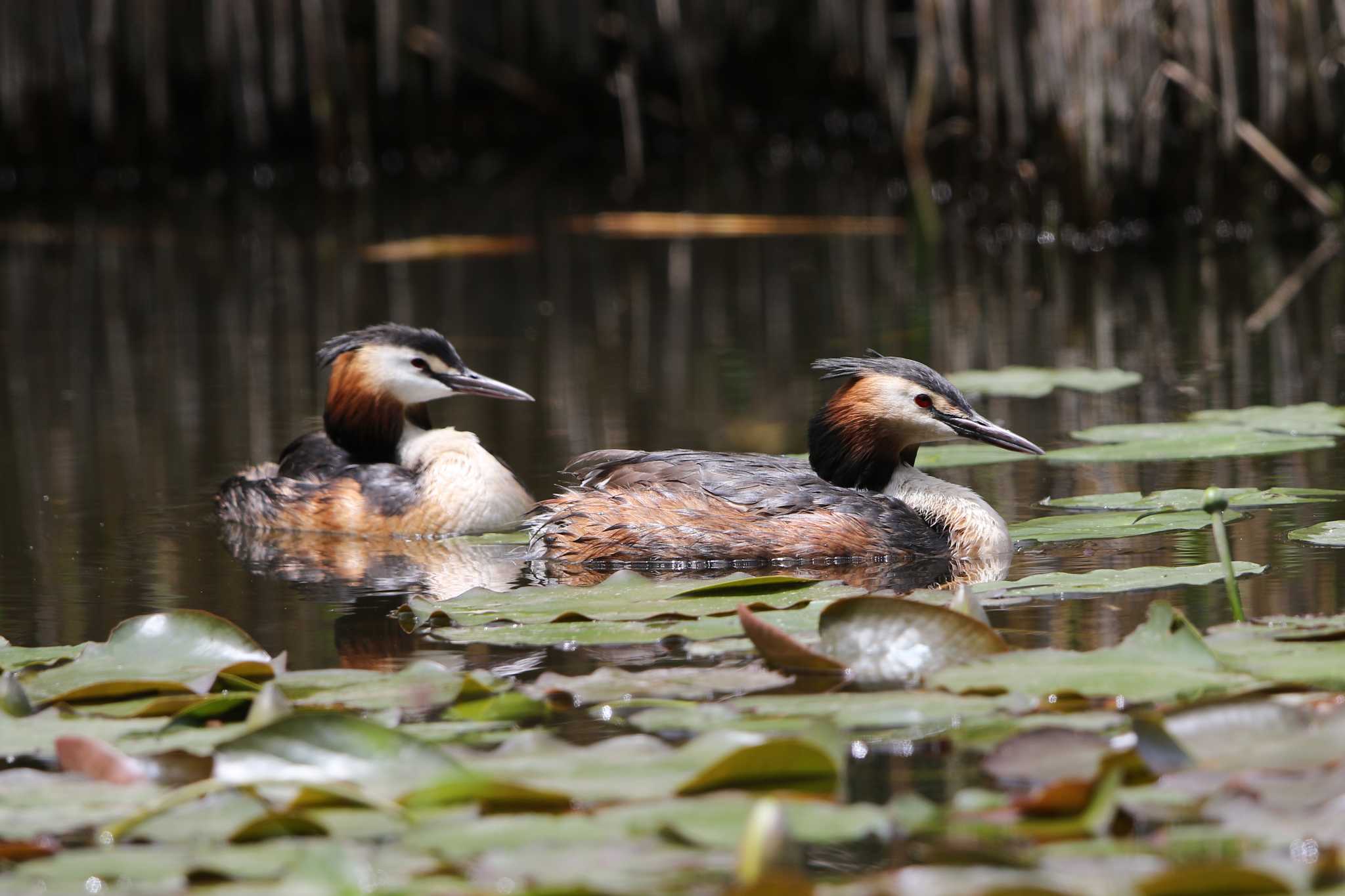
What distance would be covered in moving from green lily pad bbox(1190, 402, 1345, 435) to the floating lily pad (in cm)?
300

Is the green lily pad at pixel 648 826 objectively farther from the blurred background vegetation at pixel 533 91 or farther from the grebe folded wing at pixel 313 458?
the blurred background vegetation at pixel 533 91

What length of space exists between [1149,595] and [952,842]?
2.04 metres

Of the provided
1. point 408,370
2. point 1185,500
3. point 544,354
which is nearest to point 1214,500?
point 1185,500

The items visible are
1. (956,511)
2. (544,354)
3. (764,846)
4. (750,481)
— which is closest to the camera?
(764,846)

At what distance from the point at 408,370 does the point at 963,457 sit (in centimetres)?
192

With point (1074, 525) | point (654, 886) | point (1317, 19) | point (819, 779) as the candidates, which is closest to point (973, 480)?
point (1074, 525)

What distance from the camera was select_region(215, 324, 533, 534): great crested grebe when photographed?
6.71 meters

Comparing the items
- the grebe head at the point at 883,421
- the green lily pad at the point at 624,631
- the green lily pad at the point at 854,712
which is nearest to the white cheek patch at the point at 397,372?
the grebe head at the point at 883,421

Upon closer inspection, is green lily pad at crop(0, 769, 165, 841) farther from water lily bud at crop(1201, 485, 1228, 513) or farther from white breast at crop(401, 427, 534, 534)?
white breast at crop(401, 427, 534, 534)

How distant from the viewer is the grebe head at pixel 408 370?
711cm

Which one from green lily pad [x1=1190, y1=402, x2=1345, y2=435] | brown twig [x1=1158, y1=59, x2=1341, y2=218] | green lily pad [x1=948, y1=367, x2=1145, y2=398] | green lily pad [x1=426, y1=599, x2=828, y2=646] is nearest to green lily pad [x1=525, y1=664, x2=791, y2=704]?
green lily pad [x1=426, y1=599, x2=828, y2=646]

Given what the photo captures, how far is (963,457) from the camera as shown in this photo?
6941 millimetres

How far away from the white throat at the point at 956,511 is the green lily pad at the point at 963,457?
627mm

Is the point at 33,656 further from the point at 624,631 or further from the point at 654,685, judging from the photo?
the point at 654,685
